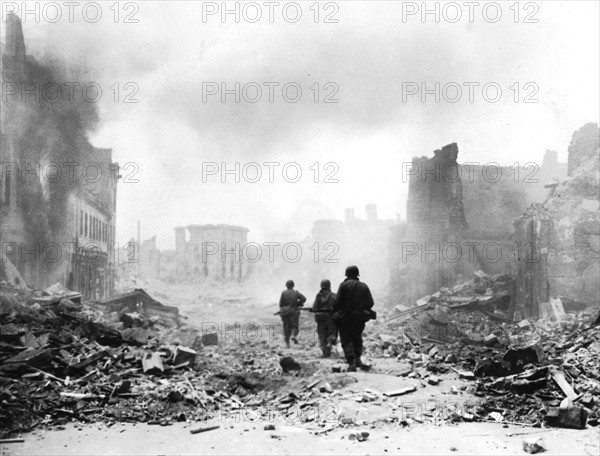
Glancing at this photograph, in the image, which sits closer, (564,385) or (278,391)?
(564,385)

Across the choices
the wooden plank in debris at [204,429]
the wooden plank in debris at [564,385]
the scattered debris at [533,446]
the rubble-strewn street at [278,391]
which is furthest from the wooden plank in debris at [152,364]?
the wooden plank in debris at [564,385]

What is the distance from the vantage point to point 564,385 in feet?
18.5

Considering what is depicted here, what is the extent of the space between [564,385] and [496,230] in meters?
28.5

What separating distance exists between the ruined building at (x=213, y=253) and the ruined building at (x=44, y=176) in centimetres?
3152

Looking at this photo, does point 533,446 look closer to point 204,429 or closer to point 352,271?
point 204,429

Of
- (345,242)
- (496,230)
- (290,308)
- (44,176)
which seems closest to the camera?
(290,308)

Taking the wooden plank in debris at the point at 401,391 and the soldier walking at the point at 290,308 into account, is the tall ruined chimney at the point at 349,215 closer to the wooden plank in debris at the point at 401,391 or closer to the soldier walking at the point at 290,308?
the soldier walking at the point at 290,308

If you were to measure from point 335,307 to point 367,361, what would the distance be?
71.2 inches

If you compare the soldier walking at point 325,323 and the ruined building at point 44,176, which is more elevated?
the ruined building at point 44,176

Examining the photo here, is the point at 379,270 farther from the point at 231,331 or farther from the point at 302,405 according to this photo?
the point at 302,405

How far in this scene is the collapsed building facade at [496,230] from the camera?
58.6ft

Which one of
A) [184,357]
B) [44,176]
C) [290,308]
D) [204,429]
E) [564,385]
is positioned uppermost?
[44,176]

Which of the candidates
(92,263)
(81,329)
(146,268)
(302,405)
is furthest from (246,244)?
(302,405)

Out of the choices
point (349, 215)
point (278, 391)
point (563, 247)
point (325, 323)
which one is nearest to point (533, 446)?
point (278, 391)
